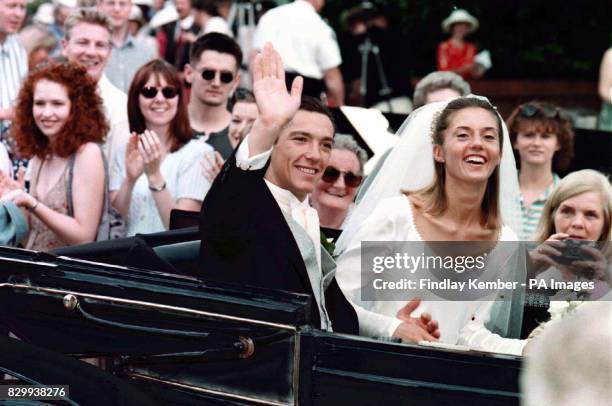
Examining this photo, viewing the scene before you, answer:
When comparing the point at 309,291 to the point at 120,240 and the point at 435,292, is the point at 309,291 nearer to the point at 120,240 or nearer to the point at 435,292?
the point at 435,292

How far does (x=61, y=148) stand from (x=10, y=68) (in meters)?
1.87

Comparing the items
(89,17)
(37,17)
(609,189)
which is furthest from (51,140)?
(37,17)

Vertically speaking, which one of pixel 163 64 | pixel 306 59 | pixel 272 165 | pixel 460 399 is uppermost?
pixel 306 59

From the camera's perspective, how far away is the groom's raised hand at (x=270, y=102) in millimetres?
4035

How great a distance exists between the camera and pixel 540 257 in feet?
14.2

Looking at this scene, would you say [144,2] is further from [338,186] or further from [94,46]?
[338,186]

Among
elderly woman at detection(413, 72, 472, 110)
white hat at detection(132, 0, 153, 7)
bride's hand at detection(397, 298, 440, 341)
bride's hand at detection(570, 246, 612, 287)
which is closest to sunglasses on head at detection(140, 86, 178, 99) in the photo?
elderly woman at detection(413, 72, 472, 110)

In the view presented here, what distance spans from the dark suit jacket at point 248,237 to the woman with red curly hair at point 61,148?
1988 mm

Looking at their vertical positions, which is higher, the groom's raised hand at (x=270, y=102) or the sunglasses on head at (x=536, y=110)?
the sunglasses on head at (x=536, y=110)

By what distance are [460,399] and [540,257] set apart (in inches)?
33.6

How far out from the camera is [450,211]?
4547mm

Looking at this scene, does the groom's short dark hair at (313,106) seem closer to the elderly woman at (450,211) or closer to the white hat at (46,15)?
the elderly woman at (450,211)

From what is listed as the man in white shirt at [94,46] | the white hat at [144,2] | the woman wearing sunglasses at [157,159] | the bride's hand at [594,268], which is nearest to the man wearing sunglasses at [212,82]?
the woman wearing sunglasses at [157,159]

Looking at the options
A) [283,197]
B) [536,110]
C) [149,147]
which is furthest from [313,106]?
[536,110]
